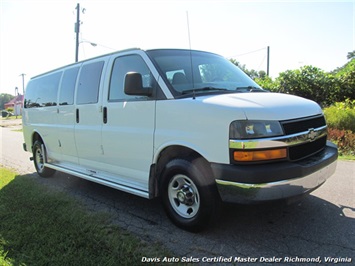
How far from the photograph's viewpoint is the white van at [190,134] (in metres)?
2.85

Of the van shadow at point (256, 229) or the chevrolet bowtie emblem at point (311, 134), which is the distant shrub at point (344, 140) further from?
the chevrolet bowtie emblem at point (311, 134)

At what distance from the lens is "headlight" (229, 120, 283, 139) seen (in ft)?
9.29

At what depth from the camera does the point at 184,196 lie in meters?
3.36

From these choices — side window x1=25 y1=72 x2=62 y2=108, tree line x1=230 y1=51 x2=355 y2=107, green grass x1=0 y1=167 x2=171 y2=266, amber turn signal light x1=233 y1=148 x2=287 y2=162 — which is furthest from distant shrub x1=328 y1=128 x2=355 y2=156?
side window x1=25 y1=72 x2=62 y2=108

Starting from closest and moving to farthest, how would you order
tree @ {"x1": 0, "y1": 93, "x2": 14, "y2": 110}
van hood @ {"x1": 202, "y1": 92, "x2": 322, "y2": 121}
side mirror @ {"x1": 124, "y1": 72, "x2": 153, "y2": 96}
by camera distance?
van hood @ {"x1": 202, "y1": 92, "x2": 322, "y2": 121} → side mirror @ {"x1": 124, "y1": 72, "x2": 153, "y2": 96} → tree @ {"x1": 0, "y1": 93, "x2": 14, "y2": 110}

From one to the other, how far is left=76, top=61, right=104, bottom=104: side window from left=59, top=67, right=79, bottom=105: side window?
26 cm

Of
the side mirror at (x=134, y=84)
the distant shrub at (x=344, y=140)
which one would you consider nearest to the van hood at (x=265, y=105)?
the side mirror at (x=134, y=84)

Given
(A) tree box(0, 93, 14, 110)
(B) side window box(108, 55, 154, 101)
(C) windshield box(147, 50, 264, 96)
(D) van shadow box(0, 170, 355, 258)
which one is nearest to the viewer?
(D) van shadow box(0, 170, 355, 258)

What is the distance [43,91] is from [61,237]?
3939 millimetres

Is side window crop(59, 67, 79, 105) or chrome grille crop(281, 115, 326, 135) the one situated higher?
side window crop(59, 67, 79, 105)

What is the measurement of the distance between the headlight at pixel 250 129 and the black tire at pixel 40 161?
4839 millimetres

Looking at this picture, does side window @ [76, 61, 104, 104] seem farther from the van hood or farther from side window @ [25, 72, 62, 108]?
the van hood

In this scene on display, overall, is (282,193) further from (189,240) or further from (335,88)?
(335,88)

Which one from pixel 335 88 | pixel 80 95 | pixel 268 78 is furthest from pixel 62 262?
pixel 268 78
